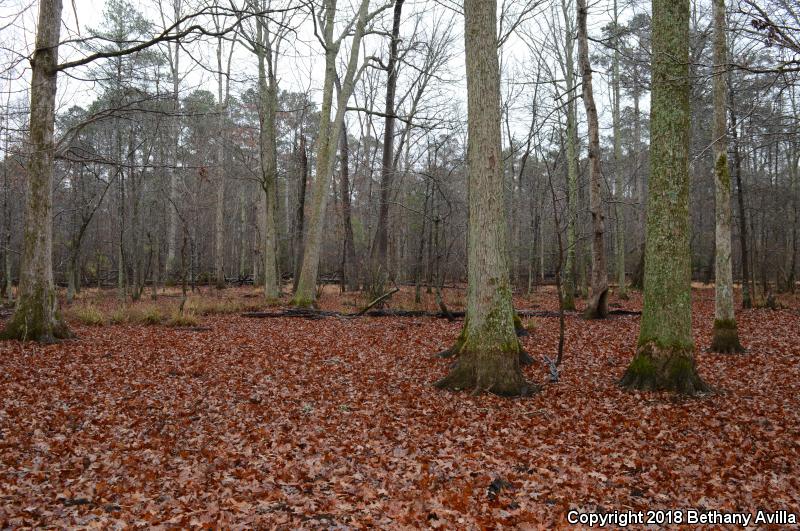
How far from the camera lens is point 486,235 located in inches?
259

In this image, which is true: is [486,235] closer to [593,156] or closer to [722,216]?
[722,216]

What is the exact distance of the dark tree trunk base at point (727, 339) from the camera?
842 cm

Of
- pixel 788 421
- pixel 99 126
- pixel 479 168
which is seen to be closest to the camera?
pixel 788 421

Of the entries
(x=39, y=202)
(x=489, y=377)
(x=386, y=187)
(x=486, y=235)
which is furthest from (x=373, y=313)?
(x=39, y=202)

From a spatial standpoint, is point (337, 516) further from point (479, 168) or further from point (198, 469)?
point (479, 168)

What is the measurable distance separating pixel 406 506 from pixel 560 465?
1606mm

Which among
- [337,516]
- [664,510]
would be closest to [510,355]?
[664,510]

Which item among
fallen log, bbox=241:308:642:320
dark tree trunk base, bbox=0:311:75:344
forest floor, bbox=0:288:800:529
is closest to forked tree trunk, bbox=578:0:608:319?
fallen log, bbox=241:308:642:320

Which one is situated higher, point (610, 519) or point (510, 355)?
point (510, 355)

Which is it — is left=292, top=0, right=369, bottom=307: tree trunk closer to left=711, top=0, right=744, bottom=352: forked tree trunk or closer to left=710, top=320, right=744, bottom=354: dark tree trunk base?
left=711, top=0, right=744, bottom=352: forked tree trunk

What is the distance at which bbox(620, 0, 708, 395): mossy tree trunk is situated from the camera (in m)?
6.24

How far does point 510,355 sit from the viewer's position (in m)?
6.63

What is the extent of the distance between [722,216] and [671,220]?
2.86 m

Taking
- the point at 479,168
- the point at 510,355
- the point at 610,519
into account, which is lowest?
the point at 610,519
